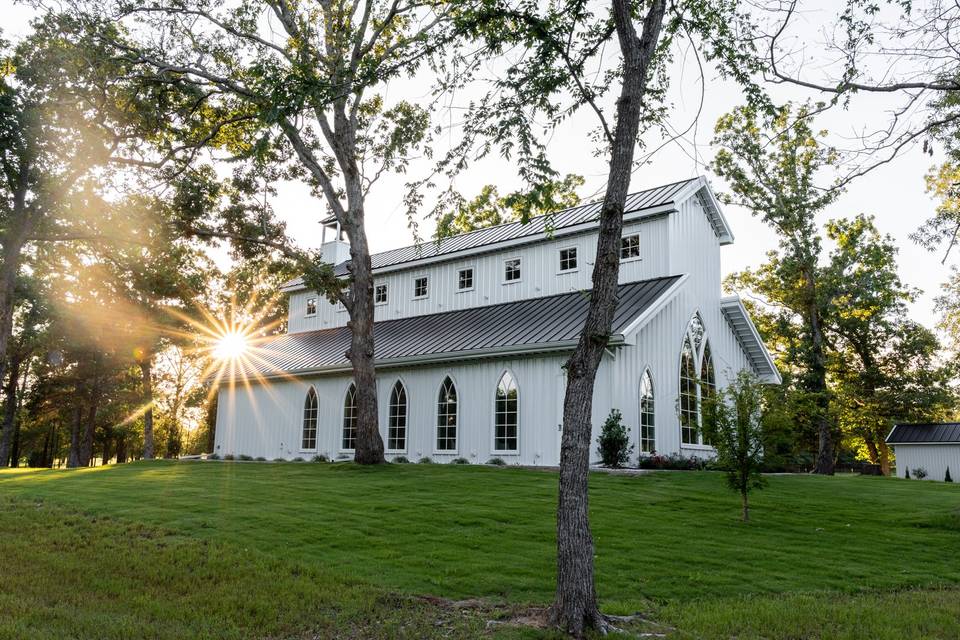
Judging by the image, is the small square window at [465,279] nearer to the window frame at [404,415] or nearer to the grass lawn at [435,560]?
the window frame at [404,415]

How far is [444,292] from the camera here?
28078mm

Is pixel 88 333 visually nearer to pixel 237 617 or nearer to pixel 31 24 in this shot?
pixel 31 24

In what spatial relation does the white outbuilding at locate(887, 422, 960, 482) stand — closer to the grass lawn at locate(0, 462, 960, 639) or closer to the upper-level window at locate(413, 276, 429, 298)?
the grass lawn at locate(0, 462, 960, 639)

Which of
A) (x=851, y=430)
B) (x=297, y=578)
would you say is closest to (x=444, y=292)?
(x=297, y=578)

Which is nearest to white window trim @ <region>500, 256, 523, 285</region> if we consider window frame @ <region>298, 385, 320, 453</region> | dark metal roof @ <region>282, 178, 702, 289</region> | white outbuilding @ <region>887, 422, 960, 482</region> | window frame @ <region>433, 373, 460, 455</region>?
dark metal roof @ <region>282, 178, 702, 289</region>

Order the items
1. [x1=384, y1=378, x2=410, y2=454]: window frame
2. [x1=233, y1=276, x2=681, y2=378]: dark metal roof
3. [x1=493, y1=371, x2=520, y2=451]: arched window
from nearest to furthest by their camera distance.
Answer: [x1=233, y1=276, x2=681, y2=378]: dark metal roof, [x1=493, y1=371, x2=520, y2=451]: arched window, [x1=384, y1=378, x2=410, y2=454]: window frame

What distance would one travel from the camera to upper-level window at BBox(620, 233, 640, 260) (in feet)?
77.0

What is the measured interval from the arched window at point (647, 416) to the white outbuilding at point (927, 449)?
20.2 m

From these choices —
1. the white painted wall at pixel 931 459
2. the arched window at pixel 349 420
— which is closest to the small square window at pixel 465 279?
the arched window at pixel 349 420

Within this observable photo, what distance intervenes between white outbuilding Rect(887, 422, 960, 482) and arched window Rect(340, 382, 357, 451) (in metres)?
25.7

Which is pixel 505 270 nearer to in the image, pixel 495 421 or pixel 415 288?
pixel 415 288

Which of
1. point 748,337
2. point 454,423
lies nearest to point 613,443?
point 454,423

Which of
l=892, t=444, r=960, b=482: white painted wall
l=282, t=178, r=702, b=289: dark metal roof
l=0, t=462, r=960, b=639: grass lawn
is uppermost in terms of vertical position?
l=282, t=178, r=702, b=289: dark metal roof

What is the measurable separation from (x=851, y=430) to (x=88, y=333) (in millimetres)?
41725
